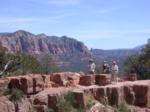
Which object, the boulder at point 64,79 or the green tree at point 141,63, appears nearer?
the boulder at point 64,79

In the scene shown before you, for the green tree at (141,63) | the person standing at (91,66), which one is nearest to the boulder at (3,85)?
the person standing at (91,66)

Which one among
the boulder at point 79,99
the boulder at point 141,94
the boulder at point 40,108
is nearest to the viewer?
the boulder at point 40,108

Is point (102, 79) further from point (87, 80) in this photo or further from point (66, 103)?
point (66, 103)

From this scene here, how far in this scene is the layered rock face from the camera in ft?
79.8

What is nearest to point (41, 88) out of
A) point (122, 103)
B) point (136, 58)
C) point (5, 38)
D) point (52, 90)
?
point (52, 90)

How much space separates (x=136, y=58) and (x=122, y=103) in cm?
3502

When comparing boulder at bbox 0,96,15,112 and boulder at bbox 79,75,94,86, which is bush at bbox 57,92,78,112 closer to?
boulder at bbox 0,96,15,112

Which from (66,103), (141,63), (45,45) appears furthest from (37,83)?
(45,45)

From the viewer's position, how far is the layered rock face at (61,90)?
24.3 metres

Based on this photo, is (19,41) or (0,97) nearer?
(0,97)

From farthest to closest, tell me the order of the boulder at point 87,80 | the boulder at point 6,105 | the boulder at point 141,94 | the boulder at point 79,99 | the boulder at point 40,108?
the boulder at point 87,80 → the boulder at point 141,94 → the boulder at point 79,99 → the boulder at point 40,108 → the boulder at point 6,105

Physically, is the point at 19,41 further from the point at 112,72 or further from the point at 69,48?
the point at 112,72

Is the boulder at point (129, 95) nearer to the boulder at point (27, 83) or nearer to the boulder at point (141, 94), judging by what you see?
the boulder at point (141, 94)

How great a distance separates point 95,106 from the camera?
25.3m
